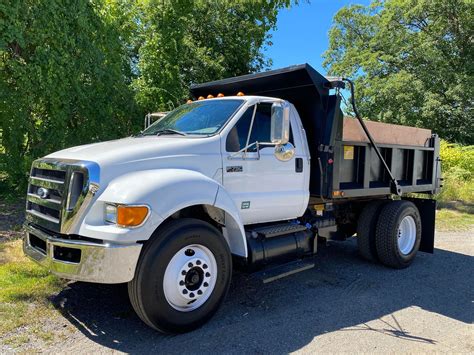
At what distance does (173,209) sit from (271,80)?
2685mm

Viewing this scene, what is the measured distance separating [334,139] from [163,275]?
2.87m

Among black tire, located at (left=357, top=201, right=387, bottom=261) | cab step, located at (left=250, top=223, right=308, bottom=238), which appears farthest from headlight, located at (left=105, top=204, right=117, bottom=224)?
black tire, located at (left=357, top=201, right=387, bottom=261)

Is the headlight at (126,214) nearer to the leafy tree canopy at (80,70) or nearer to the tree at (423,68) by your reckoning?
the leafy tree canopy at (80,70)

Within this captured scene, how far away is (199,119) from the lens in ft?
16.7

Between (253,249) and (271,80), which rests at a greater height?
(271,80)

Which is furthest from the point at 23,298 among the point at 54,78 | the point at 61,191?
the point at 54,78

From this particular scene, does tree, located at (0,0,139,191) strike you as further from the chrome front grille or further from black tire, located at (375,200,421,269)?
black tire, located at (375,200,421,269)

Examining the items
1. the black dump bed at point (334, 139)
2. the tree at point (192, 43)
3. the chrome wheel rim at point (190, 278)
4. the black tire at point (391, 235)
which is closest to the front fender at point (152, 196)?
the chrome wheel rim at point (190, 278)

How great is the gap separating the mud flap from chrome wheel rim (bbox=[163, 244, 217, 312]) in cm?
442

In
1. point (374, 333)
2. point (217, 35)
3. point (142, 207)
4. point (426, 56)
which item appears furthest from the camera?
point (426, 56)

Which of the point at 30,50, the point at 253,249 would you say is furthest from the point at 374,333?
the point at 30,50

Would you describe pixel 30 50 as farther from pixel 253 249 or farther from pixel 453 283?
pixel 453 283

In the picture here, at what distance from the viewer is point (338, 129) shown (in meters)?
5.54

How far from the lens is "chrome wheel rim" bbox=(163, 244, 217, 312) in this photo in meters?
3.98
